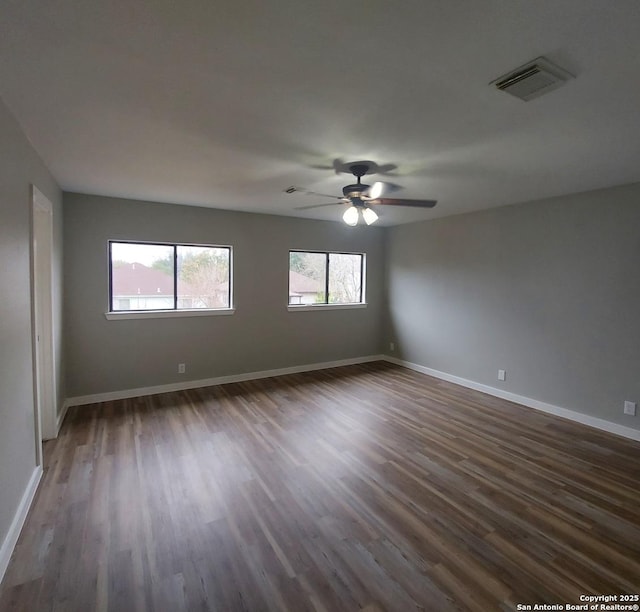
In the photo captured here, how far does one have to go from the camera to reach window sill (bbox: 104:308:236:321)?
4219mm

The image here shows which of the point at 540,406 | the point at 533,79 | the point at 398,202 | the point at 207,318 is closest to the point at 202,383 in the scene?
the point at 207,318

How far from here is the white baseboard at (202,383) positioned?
163 inches

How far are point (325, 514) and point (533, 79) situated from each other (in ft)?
8.68

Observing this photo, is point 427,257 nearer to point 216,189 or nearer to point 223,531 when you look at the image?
point 216,189

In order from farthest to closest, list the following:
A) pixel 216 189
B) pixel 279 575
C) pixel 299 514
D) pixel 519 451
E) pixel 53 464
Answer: pixel 216 189 → pixel 519 451 → pixel 53 464 → pixel 299 514 → pixel 279 575

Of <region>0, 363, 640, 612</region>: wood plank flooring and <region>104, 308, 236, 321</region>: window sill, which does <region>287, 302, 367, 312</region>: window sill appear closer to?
<region>104, 308, 236, 321</region>: window sill

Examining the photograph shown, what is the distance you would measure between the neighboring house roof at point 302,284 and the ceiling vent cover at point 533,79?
13.3 feet

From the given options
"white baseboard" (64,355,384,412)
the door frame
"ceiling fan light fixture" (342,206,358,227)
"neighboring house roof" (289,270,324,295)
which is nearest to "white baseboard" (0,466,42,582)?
the door frame

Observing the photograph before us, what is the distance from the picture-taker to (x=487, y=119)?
6.70ft

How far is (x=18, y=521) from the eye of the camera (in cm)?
204

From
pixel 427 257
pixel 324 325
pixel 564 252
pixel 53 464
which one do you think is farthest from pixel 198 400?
pixel 564 252

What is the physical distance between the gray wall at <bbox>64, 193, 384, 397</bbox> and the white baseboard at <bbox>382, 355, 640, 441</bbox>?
1.45 metres

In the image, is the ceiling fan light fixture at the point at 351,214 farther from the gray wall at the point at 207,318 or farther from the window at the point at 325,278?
the window at the point at 325,278

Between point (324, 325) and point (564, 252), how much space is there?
3378mm
